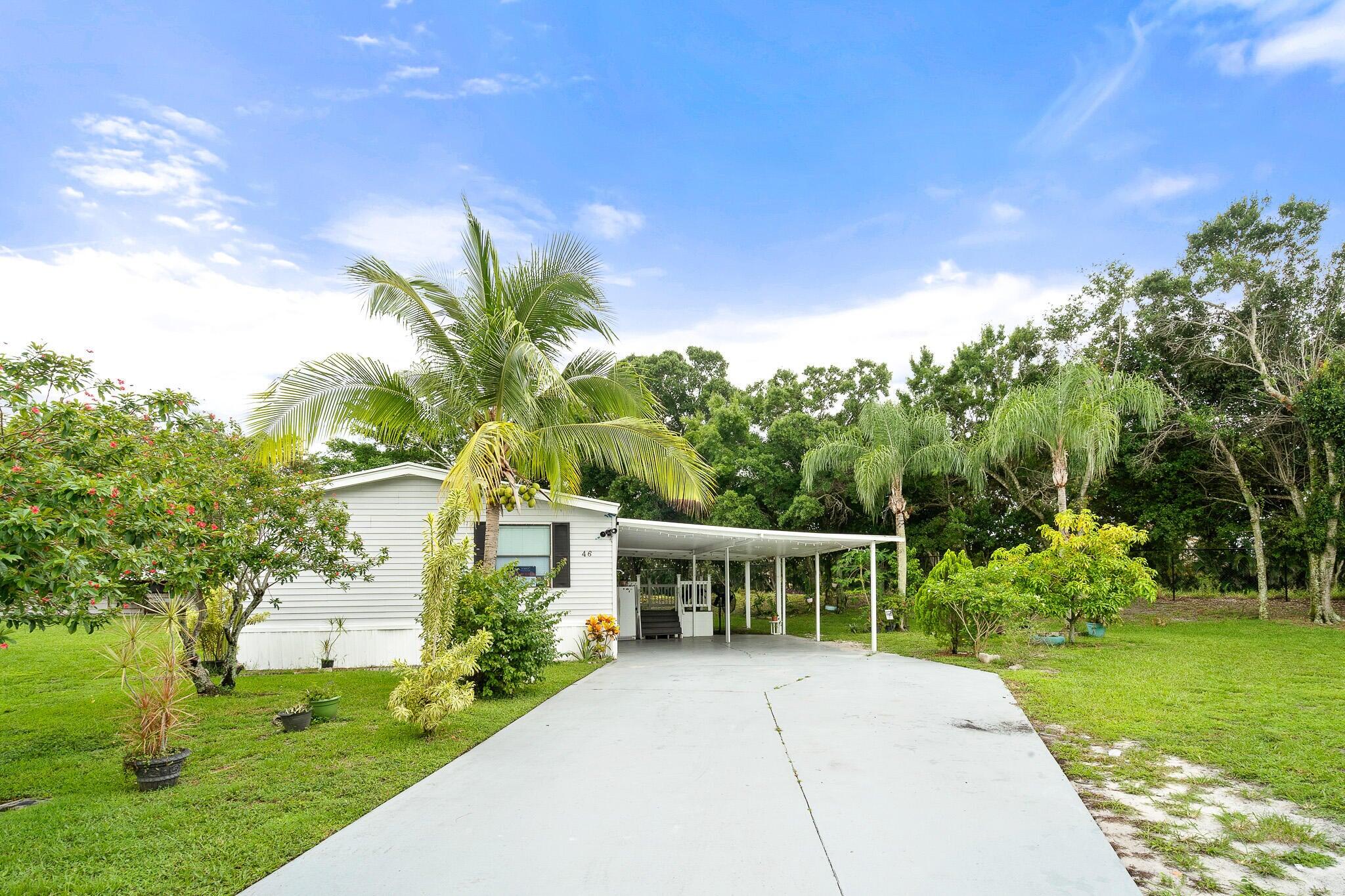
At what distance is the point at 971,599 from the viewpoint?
36.8ft

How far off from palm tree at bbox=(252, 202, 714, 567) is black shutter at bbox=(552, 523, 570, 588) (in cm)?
230

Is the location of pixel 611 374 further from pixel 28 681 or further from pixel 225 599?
pixel 28 681

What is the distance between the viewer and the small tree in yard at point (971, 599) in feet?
36.4

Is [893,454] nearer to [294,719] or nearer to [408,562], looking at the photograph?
[408,562]

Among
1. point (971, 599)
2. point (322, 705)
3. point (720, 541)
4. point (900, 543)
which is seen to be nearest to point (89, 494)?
point (322, 705)

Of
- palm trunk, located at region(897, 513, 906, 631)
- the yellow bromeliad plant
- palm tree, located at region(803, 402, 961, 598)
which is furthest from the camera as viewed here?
palm tree, located at region(803, 402, 961, 598)

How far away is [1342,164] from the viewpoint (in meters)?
14.9

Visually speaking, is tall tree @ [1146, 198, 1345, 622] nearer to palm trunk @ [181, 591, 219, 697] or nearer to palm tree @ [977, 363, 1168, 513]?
palm tree @ [977, 363, 1168, 513]

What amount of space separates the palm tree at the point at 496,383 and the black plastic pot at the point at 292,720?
2.73 metres

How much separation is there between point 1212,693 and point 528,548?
959 centimetres

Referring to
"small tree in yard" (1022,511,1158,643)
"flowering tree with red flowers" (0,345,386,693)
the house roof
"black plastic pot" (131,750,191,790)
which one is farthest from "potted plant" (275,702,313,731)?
"small tree in yard" (1022,511,1158,643)

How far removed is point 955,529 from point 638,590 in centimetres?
972

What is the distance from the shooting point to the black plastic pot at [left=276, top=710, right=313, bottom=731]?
20.8 ft

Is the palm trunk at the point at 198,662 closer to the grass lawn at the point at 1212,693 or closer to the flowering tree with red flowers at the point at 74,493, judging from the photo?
the flowering tree with red flowers at the point at 74,493
